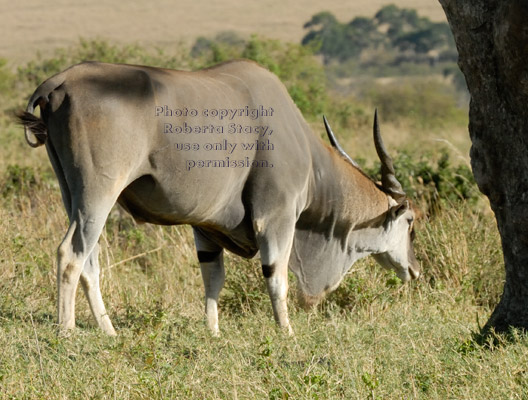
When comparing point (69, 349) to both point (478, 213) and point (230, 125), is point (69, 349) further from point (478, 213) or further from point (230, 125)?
point (478, 213)

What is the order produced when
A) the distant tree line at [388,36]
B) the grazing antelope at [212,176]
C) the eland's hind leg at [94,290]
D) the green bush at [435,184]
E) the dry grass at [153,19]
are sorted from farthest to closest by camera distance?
1. the distant tree line at [388,36]
2. the dry grass at [153,19]
3. the green bush at [435,184]
4. the eland's hind leg at [94,290]
5. the grazing antelope at [212,176]

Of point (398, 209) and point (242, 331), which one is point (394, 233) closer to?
point (398, 209)

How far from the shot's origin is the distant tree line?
49.6 metres

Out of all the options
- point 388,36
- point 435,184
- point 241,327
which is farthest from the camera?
point 388,36

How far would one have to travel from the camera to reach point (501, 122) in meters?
4.16

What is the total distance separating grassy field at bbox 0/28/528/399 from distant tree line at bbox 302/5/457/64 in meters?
42.6

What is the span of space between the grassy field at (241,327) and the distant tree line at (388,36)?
42.6 m

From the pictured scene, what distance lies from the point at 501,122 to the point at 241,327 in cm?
202

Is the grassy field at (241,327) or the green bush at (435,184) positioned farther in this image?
the green bush at (435,184)

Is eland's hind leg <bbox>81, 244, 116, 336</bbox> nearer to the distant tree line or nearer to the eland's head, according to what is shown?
the eland's head

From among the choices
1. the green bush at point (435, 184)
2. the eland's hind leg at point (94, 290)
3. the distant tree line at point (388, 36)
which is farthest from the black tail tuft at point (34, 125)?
the distant tree line at point (388, 36)

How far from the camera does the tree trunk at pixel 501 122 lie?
3980 mm

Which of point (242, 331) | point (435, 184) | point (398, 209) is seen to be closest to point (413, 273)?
point (398, 209)

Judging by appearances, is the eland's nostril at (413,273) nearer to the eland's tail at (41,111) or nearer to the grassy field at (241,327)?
the grassy field at (241,327)
